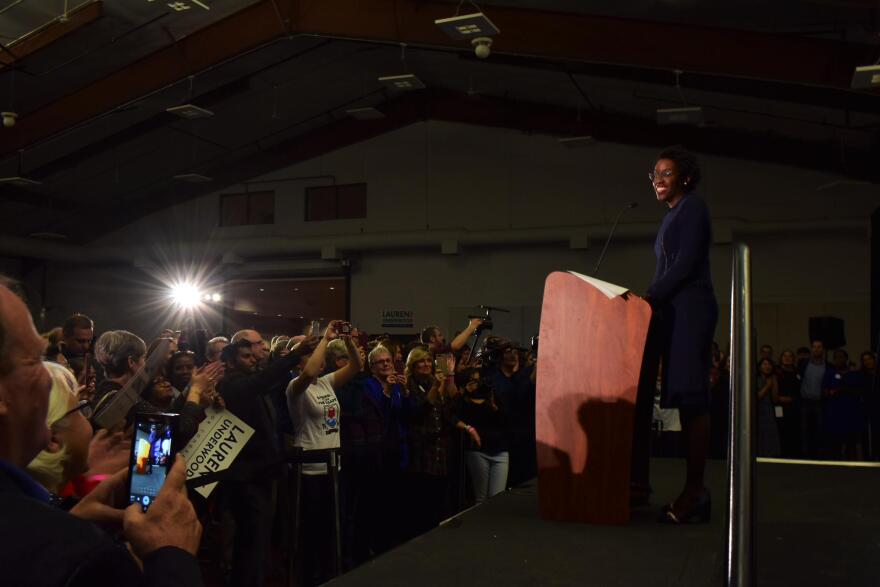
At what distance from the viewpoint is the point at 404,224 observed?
13711 mm

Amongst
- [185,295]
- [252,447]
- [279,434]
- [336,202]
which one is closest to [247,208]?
[336,202]

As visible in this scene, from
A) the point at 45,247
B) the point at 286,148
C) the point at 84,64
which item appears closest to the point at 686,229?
the point at 84,64

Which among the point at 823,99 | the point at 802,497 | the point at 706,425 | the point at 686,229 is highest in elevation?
the point at 823,99

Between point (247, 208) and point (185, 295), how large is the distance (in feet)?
6.10

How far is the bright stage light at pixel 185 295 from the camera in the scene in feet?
47.5

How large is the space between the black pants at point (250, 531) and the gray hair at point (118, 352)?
777 mm

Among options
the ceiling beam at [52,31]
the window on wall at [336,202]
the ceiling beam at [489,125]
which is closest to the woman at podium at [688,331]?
the ceiling beam at [52,31]

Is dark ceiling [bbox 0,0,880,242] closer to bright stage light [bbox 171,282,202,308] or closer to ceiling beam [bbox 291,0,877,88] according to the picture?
ceiling beam [bbox 291,0,877,88]

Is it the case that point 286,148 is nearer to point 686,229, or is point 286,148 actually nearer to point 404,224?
point 404,224

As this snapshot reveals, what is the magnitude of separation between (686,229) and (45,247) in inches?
538

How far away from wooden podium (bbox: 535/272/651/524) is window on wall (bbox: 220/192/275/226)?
12.5 metres

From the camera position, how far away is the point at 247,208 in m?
14.9

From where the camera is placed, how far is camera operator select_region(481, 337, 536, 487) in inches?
210

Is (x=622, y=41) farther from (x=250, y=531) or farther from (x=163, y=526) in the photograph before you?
(x=163, y=526)
